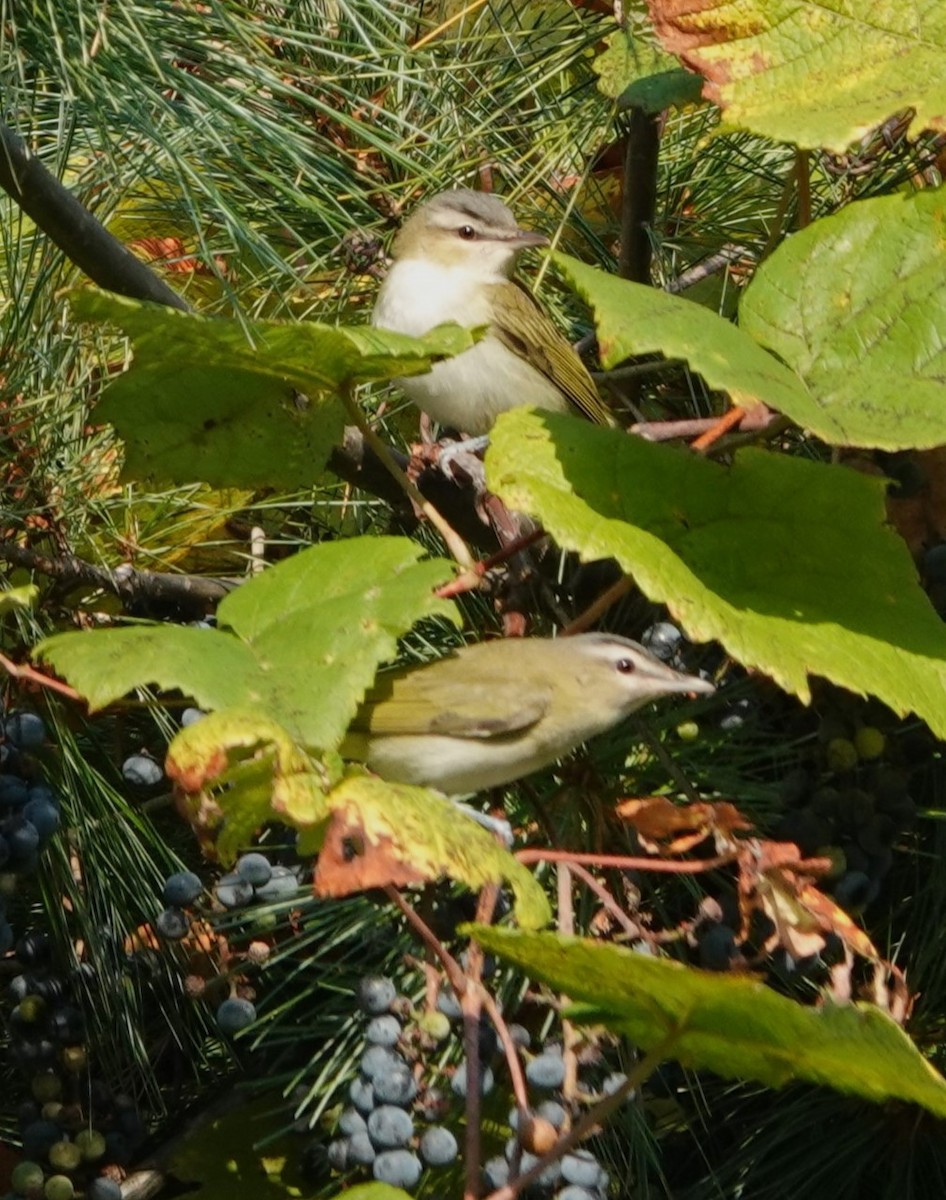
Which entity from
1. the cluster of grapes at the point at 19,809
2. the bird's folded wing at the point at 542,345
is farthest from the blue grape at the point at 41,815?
the bird's folded wing at the point at 542,345

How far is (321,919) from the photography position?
6.07 ft

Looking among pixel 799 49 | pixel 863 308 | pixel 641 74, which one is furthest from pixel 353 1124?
pixel 641 74

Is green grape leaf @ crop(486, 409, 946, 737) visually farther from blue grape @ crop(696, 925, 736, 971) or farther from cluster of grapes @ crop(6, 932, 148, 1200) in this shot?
cluster of grapes @ crop(6, 932, 148, 1200)

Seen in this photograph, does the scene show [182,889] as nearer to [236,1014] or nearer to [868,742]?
[236,1014]

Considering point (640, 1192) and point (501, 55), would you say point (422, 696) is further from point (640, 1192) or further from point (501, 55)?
point (501, 55)

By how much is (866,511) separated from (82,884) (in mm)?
1007

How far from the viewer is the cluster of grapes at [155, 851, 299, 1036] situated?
183 centimetres

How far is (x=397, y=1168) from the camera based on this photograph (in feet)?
4.70

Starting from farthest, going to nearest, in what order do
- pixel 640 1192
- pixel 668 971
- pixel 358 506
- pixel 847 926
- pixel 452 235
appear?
pixel 452 235, pixel 358 506, pixel 640 1192, pixel 847 926, pixel 668 971

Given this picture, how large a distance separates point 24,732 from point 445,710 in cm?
47

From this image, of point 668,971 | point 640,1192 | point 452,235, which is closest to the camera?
point 668,971

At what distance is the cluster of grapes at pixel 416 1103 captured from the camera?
136cm

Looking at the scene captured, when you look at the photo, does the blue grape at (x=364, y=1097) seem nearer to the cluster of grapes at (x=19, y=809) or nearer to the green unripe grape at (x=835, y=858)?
the cluster of grapes at (x=19, y=809)

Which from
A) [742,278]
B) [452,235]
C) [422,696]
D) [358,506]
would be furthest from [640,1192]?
[452,235]
